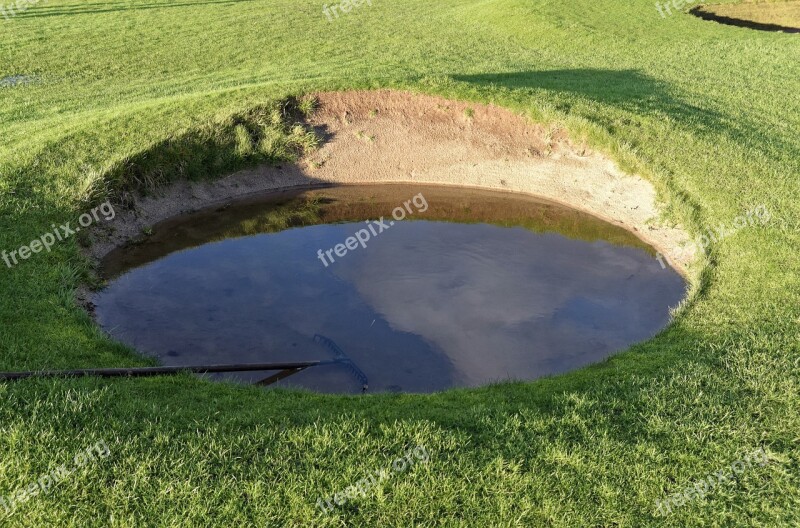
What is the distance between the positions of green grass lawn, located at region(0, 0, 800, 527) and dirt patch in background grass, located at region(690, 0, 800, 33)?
13.1 meters

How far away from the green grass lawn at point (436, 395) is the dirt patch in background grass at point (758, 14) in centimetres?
1305

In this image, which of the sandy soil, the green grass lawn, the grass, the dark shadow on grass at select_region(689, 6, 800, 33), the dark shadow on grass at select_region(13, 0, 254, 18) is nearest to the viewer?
Answer: the green grass lawn

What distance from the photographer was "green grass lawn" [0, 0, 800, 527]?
7.12 metres

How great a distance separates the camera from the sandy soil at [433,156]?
1902cm

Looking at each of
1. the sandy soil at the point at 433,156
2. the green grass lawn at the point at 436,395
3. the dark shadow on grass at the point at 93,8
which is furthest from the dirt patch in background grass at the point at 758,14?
the dark shadow on grass at the point at 93,8

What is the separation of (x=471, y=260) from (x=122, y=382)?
9057mm

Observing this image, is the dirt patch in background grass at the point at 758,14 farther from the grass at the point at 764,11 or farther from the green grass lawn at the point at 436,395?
the green grass lawn at the point at 436,395

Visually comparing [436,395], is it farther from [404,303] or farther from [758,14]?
[758,14]

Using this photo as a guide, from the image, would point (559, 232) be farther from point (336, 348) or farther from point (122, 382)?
point (122, 382)

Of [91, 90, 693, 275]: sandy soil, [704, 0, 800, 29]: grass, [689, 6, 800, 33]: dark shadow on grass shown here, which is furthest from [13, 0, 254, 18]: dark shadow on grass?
[704, 0, 800, 29]: grass

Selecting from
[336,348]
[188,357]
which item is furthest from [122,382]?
[336,348]

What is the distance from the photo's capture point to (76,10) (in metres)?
36.2

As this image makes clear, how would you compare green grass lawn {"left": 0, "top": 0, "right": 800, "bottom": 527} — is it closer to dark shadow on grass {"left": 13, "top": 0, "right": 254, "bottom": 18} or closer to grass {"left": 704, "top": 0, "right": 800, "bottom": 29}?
dark shadow on grass {"left": 13, "top": 0, "right": 254, "bottom": 18}

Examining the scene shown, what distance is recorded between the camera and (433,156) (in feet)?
68.5
